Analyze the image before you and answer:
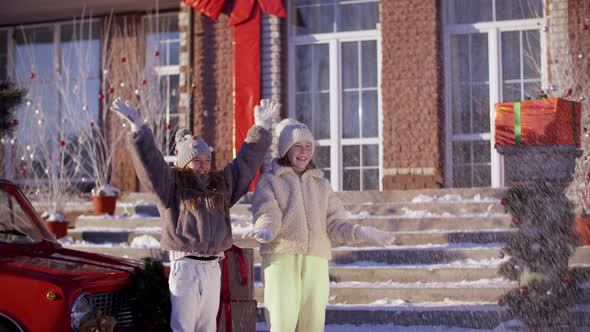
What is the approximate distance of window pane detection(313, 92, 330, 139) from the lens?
12.2 metres

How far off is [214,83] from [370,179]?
2.78 m

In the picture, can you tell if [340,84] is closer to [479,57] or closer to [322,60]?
[322,60]

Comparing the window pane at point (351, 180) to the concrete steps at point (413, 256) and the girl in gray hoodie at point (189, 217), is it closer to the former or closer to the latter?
the concrete steps at point (413, 256)

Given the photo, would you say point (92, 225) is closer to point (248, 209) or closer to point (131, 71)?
point (248, 209)

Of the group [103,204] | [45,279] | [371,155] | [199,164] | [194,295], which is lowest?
[194,295]

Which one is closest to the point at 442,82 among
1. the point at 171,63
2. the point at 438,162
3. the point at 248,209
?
the point at 438,162

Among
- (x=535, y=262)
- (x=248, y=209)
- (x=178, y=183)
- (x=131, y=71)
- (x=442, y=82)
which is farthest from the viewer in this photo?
(x=131, y=71)

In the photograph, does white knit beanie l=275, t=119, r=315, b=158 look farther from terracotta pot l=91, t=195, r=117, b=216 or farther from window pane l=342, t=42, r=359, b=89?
window pane l=342, t=42, r=359, b=89

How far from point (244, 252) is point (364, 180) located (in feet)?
23.4

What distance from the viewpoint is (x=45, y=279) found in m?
4.27

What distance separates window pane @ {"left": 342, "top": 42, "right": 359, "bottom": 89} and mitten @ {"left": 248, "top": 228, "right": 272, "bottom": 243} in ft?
25.2

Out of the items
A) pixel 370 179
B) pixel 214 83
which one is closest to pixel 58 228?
pixel 214 83

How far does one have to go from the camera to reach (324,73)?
12.2 m

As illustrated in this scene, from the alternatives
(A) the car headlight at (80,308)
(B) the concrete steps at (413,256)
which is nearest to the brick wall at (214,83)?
(B) the concrete steps at (413,256)
